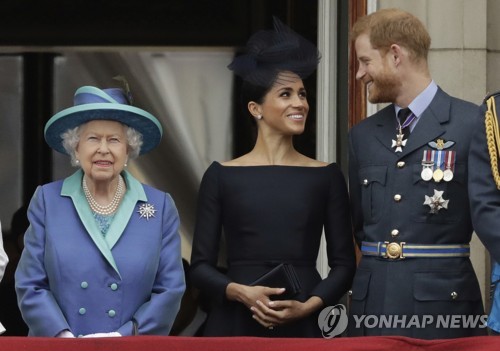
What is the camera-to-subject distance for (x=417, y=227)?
→ 5629mm

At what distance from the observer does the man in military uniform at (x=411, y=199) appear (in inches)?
221

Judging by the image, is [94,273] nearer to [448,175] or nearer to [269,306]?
[269,306]

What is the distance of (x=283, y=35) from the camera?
19.7 feet

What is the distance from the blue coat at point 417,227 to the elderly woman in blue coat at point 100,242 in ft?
2.38

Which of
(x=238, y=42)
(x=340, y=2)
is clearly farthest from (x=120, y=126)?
(x=238, y=42)

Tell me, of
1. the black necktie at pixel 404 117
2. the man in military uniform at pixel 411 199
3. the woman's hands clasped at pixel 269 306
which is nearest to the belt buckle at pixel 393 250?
the man in military uniform at pixel 411 199

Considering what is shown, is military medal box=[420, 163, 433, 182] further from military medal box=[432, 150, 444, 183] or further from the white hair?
the white hair

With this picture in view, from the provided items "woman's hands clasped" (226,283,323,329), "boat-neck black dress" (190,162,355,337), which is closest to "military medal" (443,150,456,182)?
"boat-neck black dress" (190,162,355,337)

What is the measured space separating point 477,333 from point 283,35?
1.37 meters

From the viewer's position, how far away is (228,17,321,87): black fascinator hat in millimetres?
5953

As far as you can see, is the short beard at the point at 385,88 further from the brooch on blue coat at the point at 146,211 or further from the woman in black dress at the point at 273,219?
the brooch on blue coat at the point at 146,211

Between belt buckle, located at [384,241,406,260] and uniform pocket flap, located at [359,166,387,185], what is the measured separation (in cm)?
24

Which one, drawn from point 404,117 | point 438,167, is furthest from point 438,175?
point 404,117

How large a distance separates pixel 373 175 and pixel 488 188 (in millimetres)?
601
